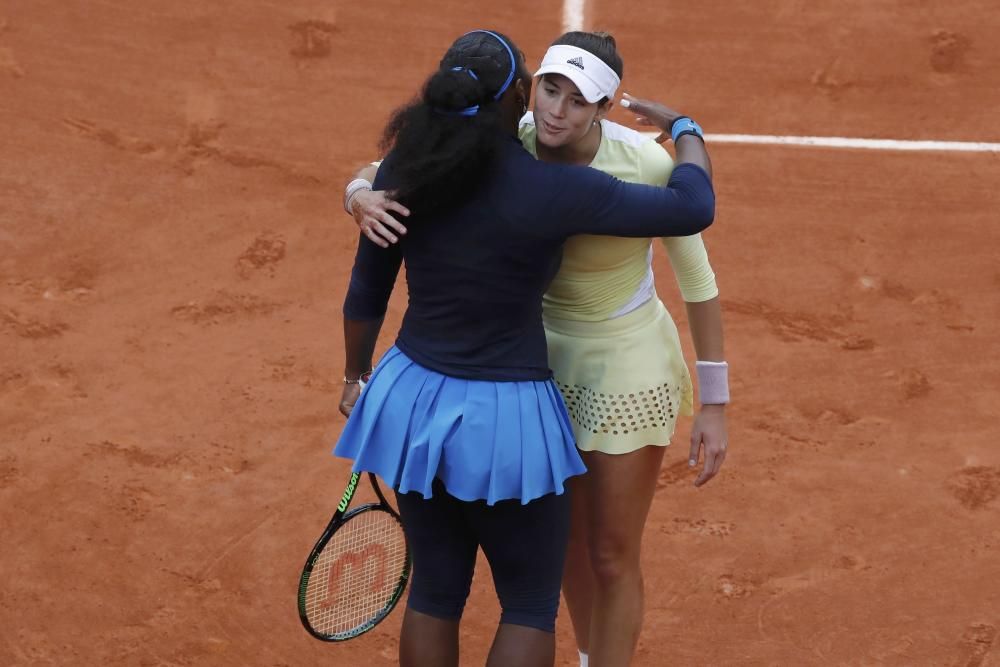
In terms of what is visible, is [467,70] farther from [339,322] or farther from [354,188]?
[339,322]

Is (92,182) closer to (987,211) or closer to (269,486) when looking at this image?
(269,486)

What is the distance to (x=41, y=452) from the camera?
5344 mm

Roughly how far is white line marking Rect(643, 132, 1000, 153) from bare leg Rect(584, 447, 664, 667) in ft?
13.8

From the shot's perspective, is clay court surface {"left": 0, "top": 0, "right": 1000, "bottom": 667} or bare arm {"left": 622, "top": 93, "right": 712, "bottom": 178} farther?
clay court surface {"left": 0, "top": 0, "right": 1000, "bottom": 667}

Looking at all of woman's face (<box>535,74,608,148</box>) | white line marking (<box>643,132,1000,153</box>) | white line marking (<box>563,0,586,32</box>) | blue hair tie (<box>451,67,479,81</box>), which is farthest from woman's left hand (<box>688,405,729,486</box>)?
white line marking (<box>563,0,586,32</box>)

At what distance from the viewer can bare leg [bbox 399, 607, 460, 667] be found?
3219 mm

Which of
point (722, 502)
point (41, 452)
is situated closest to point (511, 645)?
point (722, 502)

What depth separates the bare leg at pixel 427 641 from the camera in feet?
10.6

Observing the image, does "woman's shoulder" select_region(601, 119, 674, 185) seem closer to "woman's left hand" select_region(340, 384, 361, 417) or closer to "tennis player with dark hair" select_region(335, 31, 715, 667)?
"tennis player with dark hair" select_region(335, 31, 715, 667)

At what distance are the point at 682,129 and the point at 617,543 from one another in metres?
1.12

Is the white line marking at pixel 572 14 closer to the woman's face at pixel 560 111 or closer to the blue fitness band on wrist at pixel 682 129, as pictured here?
the blue fitness band on wrist at pixel 682 129

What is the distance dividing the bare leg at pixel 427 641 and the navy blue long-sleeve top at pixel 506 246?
66 centimetres

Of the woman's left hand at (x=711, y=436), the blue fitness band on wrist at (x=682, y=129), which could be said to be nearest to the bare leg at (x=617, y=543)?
the woman's left hand at (x=711, y=436)

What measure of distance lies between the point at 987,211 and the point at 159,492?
15.0 ft
